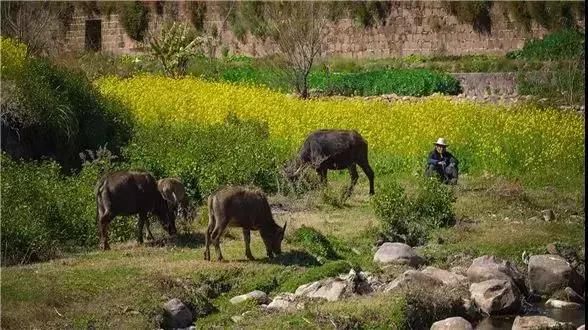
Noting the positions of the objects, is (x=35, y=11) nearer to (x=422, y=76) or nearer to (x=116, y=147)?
(x=422, y=76)

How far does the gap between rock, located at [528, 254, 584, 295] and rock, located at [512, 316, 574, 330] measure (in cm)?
148

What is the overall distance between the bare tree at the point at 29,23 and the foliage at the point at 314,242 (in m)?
18.9

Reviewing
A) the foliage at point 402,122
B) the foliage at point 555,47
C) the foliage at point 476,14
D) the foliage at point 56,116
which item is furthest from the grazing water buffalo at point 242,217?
the foliage at point 476,14

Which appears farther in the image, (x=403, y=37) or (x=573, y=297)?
(x=403, y=37)

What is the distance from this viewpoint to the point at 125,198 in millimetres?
15016

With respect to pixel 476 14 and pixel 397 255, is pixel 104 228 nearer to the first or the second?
pixel 397 255

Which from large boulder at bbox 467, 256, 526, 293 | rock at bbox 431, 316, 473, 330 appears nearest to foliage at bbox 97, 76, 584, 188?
large boulder at bbox 467, 256, 526, 293

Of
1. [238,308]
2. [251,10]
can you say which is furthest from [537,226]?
[251,10]

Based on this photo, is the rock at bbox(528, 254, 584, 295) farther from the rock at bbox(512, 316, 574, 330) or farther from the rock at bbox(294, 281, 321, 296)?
the rock at bbox(294, 281, 321, 296)

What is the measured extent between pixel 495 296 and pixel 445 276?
0.70m

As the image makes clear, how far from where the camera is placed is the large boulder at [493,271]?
14492mm

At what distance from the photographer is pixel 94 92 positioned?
73.5 ft

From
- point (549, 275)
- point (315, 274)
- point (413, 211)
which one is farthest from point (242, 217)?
point (549, 275)

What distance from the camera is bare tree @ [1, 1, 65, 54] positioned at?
1353 inches
